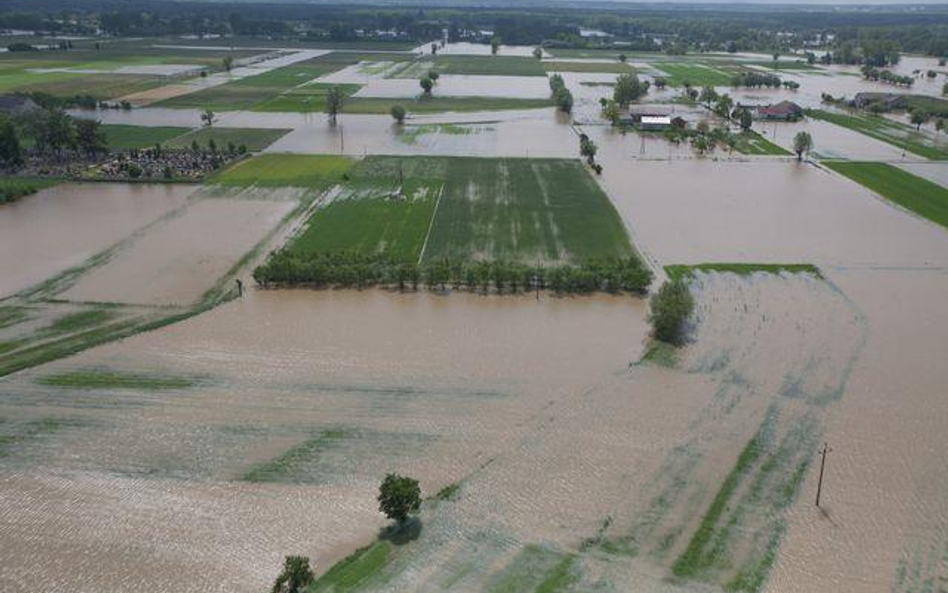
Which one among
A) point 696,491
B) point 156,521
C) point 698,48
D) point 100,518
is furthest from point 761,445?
point 698,48

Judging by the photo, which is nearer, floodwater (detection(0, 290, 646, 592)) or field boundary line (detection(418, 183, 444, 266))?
floodwater (detection(0, 290, 646, 592))

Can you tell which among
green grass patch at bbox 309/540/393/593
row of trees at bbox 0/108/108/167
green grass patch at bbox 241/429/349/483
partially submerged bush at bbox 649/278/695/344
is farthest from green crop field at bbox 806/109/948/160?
row of trees at bbox 0/108/108/167

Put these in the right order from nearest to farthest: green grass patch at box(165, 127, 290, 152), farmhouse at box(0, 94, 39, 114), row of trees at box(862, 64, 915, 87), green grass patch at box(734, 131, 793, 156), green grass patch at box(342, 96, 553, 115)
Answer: green grass patch at box(165, 127, 290, 152) → green grass patch at box(734, 131, 793, 156) → farmhouse at box(0, 94, 39, 114) → green grass patch at box(342, 96, 553, 115) → row of trees at box(862, 64, 915, 87)

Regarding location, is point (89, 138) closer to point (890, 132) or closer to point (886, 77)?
point (890, 132)

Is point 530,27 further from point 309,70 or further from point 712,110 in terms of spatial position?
point 712,110

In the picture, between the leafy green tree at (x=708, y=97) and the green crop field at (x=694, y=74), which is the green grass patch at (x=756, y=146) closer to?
the leafy green tree at (x=708, y=97)

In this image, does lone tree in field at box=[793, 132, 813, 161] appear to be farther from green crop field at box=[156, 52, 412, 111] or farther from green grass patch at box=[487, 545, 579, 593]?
green grass patch at box=[487, 545, 579, 593]
